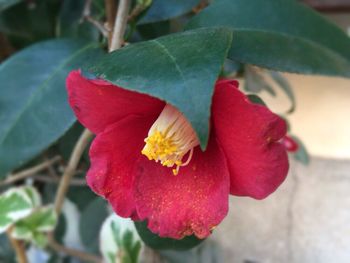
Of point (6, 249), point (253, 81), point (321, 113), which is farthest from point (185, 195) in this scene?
point (321, 113)

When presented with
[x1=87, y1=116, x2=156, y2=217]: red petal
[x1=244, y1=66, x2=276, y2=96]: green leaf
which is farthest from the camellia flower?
[x1=244, y1=66, x2=276, y2=96]: green leaf

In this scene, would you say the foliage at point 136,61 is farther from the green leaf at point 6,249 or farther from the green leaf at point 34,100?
the green leaf at point 6,249

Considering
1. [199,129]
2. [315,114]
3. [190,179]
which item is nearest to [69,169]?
[190,179]

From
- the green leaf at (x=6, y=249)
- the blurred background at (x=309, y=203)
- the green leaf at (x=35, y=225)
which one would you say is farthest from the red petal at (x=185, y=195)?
the blurred background at (x=309, y=203)

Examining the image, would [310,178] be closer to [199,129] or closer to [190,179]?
[190,179]

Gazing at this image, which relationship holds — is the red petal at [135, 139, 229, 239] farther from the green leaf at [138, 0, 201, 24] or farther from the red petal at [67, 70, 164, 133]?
the green leaf at [138, 0, 201, 24]
